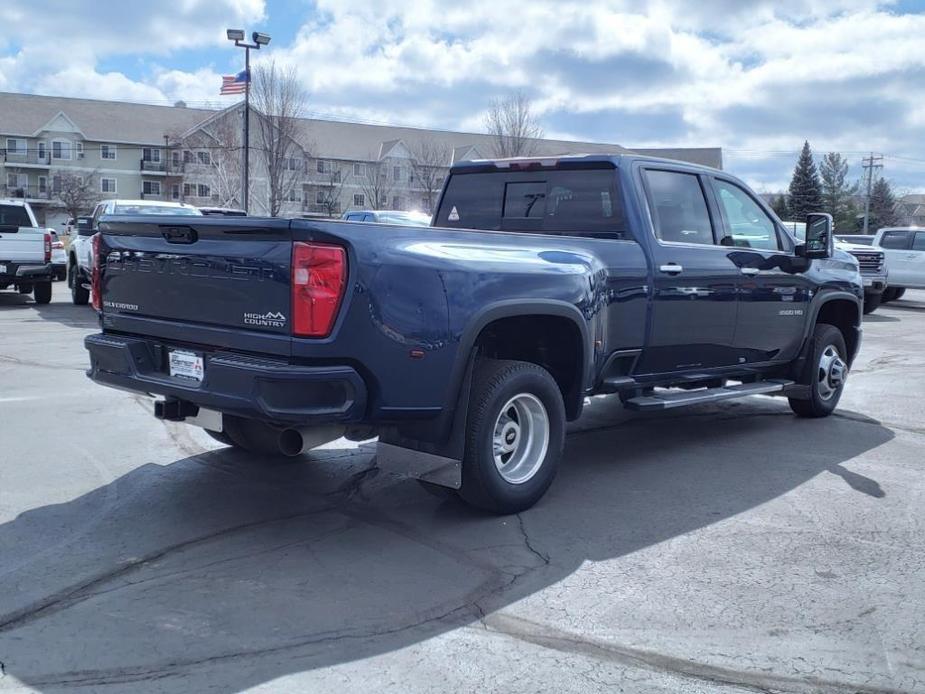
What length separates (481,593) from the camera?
13.5 ft

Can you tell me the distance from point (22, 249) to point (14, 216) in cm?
88

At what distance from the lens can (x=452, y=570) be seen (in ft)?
14.4

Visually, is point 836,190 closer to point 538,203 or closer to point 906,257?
point 906,257

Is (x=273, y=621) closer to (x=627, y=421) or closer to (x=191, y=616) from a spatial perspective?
(x=191, y=616)

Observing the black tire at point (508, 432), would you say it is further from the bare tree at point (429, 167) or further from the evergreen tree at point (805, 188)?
the evergreen tree at point (805, 188)

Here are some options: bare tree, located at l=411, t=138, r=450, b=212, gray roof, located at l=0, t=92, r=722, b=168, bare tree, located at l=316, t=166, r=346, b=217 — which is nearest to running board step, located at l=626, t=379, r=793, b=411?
bare tree, located at l=411, t=138, r=450, b=212

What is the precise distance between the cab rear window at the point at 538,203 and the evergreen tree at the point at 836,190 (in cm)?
7092

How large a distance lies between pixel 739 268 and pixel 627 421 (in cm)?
185

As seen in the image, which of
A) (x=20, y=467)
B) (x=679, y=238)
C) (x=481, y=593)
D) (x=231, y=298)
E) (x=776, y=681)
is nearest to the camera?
(x=776, y=681)

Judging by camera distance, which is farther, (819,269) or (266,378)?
(819,269)

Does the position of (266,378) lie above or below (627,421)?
above

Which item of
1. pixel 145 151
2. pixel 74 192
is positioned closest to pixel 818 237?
pixel 74 192

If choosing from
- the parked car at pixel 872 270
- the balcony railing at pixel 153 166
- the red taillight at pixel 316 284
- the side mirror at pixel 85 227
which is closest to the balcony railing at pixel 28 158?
the balcony railing at pixel 153 166

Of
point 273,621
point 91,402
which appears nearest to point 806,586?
point 273,621
